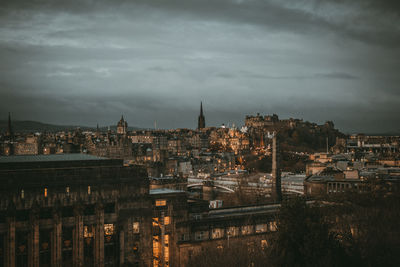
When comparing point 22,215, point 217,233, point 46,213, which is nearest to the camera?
point 22,215

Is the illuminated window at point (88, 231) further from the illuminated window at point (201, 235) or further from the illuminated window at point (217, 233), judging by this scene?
the illuminated window at point (217, 233)

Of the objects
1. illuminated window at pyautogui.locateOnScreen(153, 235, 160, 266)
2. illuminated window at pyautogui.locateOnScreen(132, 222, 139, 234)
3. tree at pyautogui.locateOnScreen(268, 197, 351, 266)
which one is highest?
tree at pyautogui.locateOnScreen(268, 197, 351, 266)

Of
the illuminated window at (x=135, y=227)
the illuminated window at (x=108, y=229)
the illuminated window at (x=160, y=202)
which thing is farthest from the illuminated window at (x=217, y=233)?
the illuminated window at (x=108, y=229)

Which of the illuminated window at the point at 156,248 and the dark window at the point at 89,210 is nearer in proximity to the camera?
the dark window at the point at 89,210

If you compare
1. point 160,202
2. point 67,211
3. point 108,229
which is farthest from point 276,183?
point 67,211

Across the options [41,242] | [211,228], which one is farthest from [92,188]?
[211,228]

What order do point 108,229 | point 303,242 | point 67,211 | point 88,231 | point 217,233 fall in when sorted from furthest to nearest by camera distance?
point 217,233 < point 108,229 < point 88,231 < point 67,211 < point 303,242

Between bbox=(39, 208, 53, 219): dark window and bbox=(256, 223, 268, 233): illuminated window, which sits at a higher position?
bbox=(39, 208, 53, 219): dark window

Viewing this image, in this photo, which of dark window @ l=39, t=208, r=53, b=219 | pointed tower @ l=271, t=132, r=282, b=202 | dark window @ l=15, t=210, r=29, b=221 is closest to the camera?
dark window @ l=15, t=210, r=29, b=221

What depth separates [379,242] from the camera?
866 inches

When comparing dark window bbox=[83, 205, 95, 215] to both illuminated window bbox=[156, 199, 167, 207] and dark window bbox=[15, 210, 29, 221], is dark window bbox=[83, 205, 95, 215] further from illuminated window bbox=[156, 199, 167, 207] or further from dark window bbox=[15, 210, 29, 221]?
illuminated window bbox=[156, 199, 167, 207]

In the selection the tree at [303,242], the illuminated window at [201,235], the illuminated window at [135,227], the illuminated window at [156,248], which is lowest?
the illuminated window at [156,248]

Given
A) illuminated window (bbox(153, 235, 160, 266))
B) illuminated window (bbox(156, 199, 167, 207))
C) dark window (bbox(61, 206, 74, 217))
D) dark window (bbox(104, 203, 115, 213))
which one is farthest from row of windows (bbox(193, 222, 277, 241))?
dark window (bbox(61, 206, 74, 217))

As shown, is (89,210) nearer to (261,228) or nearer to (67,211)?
(67,211)
